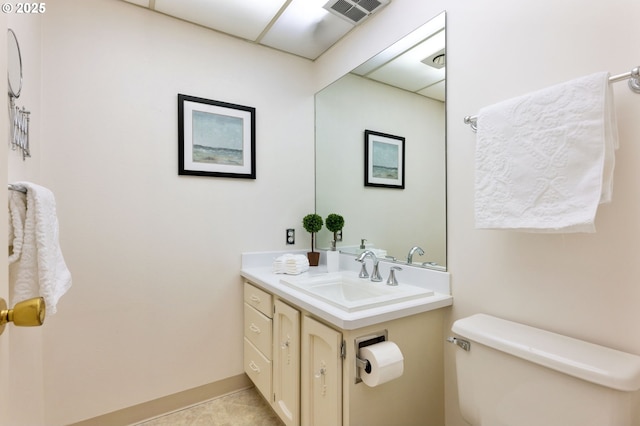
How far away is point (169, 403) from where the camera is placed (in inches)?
71.2

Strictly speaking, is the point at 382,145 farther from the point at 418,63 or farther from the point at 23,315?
the point at 23,315

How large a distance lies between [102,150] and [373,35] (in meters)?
1.70

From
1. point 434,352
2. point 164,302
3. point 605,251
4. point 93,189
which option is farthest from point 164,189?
point 605,251

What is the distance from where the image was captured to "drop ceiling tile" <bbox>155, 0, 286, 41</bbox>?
172cm

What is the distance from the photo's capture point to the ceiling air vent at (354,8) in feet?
5.52

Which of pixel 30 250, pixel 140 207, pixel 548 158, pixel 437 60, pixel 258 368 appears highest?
pixel 437 60

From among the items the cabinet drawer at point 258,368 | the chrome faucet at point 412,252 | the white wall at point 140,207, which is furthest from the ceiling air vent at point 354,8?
the cabinet drawer at point 258,368

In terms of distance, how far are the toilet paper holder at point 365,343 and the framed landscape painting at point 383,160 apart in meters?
0.85

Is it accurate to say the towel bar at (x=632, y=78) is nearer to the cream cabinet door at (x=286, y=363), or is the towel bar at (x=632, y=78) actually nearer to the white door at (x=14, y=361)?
the cream cabinet door at (x=286, y=363)

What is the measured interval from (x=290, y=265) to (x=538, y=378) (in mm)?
1290

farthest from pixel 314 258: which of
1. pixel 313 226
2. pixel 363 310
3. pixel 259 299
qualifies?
pixel 363 310

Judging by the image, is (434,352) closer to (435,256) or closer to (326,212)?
(435,256)

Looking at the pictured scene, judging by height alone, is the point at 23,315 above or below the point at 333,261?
above

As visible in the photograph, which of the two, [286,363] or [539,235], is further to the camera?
[286,363]
